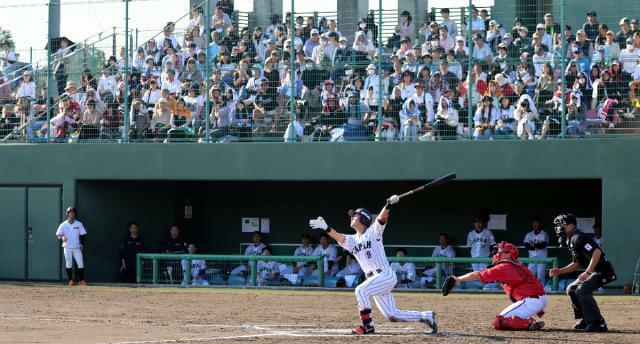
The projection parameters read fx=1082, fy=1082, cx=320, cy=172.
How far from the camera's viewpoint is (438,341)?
12031mm

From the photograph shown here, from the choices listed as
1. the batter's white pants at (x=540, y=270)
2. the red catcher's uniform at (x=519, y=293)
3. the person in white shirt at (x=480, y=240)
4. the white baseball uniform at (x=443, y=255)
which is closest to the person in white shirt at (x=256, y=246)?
the white baseball uniform at (x=443, y=255)

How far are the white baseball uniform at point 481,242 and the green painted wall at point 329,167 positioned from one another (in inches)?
37.2

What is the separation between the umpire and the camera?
42.9ft

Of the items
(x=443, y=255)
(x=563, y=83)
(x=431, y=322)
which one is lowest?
(x=431, y=322)

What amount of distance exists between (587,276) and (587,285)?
15cm

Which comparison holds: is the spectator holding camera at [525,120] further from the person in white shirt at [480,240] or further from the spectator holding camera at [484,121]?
the person in white shirt at [480,240]

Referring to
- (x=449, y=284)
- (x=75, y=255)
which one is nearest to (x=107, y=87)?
(x=75, y=255)

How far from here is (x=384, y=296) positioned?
12.8m

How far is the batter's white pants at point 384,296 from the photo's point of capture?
493 inches

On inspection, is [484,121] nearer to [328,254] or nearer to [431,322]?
[328,254]

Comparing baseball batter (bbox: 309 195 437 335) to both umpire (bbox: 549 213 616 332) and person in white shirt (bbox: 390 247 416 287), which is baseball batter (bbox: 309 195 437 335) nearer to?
umpire (bbox: 549 213 616 332)

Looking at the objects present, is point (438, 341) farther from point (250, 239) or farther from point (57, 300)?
point (250, 239)

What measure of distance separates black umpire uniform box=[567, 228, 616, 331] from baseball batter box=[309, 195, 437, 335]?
188 cm

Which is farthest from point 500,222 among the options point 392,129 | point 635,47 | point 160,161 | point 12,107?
point 12,107
